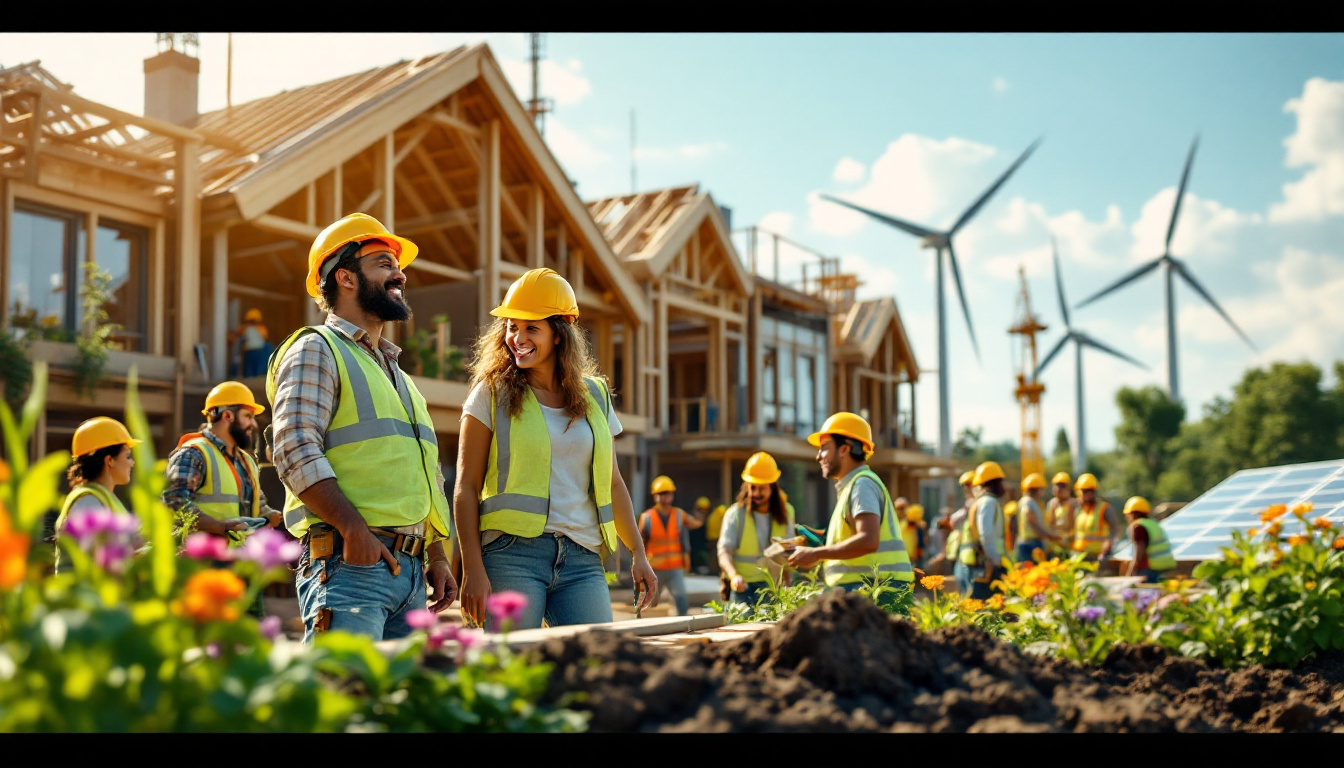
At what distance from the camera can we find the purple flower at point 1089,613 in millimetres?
3223

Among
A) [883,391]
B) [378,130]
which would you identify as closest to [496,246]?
[378,130]

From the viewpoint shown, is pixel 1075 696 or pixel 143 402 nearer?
pixel 1075 696

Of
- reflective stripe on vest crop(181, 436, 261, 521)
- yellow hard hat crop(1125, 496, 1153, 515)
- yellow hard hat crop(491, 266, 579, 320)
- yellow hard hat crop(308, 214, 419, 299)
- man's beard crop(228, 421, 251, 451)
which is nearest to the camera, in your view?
yellow hard hat crop(308, 214, 419, 299)

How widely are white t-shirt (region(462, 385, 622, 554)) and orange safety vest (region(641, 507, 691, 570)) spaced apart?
9451mm

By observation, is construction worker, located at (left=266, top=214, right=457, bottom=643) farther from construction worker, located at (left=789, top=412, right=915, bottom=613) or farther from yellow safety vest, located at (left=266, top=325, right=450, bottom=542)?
construction worker, located at (left=789, top=412, right=915, bottom=613)

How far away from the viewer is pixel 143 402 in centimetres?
1487

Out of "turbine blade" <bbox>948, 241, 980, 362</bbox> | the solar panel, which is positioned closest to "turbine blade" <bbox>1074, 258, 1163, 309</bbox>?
"turbine blade" <bbox>948, 241, 980, 362</bbox>

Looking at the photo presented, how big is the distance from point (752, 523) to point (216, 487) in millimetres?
4867

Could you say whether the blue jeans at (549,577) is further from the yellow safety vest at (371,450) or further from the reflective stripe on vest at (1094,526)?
the reflective stripe on vest at (1094,526)

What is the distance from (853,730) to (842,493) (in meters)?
4.23

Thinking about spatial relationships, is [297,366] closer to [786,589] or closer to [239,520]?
[786,589]

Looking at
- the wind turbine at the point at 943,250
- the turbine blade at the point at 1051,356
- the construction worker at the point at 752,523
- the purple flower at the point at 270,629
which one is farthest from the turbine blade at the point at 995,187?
the purple flower at the point at 270,629

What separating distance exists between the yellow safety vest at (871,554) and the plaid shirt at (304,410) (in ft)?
10.1

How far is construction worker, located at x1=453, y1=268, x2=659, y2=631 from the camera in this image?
14.0ft
